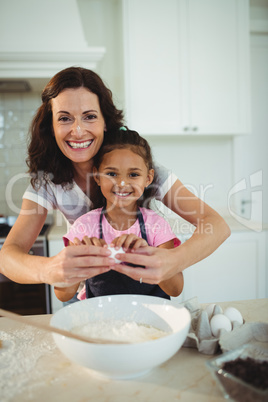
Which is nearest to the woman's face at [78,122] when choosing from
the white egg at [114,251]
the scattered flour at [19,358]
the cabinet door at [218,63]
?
the white egg at [114,251]

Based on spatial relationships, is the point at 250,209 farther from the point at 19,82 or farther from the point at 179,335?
the point at 179,335

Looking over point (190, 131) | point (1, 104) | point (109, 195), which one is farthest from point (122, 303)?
point (1, 104)

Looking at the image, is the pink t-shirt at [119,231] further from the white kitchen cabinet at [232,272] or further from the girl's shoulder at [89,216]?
the white kitchen cabinet at [232,272]

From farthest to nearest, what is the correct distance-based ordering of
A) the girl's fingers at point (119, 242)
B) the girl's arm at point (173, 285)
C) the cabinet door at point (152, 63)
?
the cabinet door at point (152, 63), the girl's arm at point (173, 285), the girl's fingers at point (119, 242)

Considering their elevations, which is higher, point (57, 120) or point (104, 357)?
point (57, 120)

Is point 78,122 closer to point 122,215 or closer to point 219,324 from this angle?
point 122,215

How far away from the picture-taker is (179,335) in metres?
0.65

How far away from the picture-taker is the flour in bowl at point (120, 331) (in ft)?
2.36

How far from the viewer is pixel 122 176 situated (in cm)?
114

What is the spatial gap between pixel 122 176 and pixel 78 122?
22 centimetres

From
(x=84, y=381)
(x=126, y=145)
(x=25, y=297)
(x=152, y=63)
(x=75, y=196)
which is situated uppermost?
(x=152, y=63)

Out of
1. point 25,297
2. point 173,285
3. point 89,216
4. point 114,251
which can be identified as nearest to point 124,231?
point 89,216

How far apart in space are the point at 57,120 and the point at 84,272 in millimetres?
583

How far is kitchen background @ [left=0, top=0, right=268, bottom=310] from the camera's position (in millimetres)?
2176
